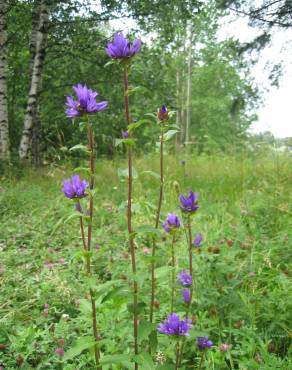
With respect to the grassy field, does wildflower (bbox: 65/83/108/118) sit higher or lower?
higher

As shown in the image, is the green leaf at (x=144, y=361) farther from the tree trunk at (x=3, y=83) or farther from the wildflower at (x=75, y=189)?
the tree trunk at (x=3, y=83)

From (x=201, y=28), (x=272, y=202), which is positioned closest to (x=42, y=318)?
(x=272, y=202)

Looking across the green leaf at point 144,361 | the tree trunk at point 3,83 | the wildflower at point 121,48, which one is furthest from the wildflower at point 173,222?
the tree trunk at point 3,83

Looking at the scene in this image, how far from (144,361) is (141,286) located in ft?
3.49

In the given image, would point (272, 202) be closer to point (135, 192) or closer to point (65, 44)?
point (135, 192)

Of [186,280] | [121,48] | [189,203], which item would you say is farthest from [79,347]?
[121,48]

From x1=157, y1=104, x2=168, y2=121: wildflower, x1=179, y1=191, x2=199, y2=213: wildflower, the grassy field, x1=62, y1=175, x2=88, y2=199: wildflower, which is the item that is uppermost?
x1=157, y1=104, x2=168, y2=121: wildflower

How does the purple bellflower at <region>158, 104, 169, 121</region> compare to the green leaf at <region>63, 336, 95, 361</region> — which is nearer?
the green leaf at <region>63, 336, 95, 361</region>

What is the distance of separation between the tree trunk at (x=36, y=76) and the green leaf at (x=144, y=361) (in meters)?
6.21

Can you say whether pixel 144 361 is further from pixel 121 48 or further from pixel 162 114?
pixel 121 48

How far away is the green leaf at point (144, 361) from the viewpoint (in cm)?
119

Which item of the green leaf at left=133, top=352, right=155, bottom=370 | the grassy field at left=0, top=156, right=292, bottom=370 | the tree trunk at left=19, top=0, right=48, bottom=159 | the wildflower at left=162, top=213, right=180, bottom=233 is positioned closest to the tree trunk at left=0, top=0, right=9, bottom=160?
the tree trunk at left=19, top=0, right=48, bottom=159

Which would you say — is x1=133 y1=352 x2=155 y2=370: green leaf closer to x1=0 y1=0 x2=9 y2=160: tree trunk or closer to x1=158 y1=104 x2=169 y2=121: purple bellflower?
x1=158 y1=104 x2=169 y2=121: purple bellflower

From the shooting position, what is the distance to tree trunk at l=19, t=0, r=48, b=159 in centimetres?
662
